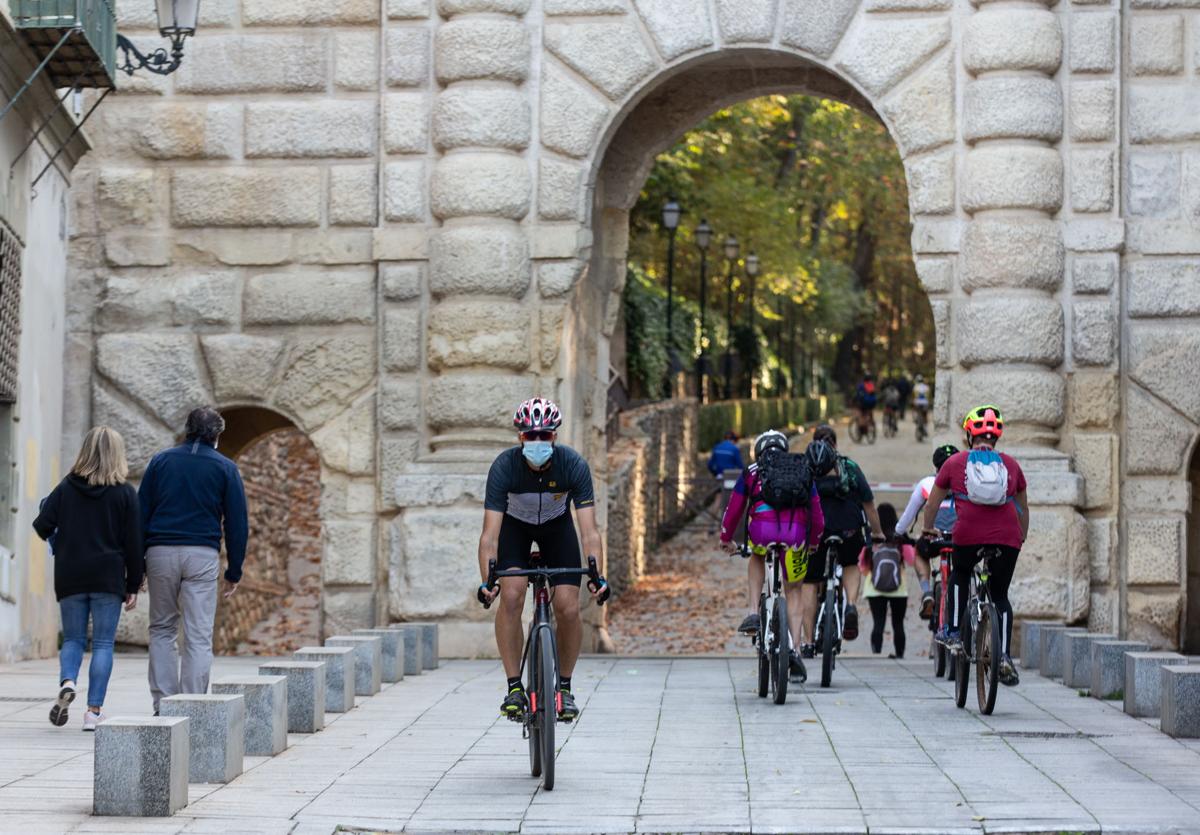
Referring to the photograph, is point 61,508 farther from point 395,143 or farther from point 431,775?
point 395,143

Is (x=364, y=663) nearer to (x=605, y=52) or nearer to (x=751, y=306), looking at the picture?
(x=605, y=52)

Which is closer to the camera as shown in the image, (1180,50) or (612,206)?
(1180,50)

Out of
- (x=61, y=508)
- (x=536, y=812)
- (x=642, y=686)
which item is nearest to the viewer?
(x=536, y=812)

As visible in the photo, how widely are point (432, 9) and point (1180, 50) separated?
19.6ft

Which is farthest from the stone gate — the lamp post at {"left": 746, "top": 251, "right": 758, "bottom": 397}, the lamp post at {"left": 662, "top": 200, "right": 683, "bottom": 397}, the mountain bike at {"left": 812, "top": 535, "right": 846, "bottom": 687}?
the lamp post at {"left": 746, "top": 251, "right": 758, "bottom": 397}

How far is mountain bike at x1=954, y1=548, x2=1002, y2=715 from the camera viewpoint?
1126 centimetres

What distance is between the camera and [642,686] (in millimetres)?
13570

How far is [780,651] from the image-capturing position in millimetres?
12094

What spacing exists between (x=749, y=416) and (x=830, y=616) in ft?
94.8

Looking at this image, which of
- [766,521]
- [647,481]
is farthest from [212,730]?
[647,481]

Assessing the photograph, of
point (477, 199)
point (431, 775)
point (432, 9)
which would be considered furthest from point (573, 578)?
point (432, 9)

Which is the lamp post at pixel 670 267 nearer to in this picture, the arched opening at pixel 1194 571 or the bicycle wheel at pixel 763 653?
the arched opening at pixel 1194 571

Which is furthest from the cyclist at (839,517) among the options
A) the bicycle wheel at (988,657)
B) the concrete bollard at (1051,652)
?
the bicycle wheel at (988,657)

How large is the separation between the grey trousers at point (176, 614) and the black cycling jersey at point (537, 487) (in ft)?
6.71
